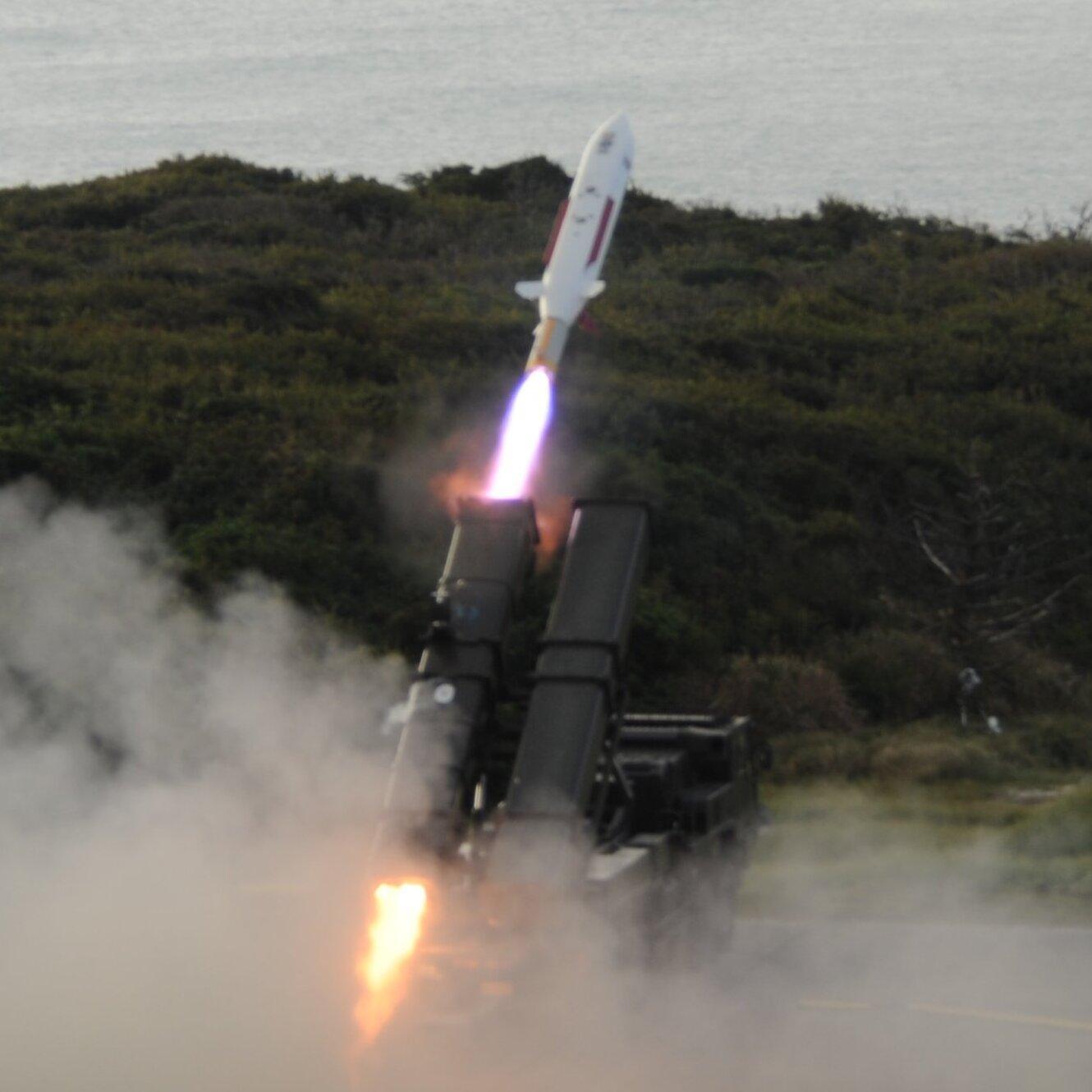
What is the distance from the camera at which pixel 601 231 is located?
958 inches

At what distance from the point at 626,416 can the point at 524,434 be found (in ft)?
54.4

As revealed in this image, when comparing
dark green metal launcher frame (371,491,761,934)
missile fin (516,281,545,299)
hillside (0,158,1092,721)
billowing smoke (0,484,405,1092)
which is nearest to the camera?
billowing smoke (0,484,405,1092)

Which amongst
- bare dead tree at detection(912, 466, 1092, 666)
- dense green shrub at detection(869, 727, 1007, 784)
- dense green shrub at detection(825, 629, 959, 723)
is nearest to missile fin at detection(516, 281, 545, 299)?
dense green shrub at detection(869, 727, 1007, 784)

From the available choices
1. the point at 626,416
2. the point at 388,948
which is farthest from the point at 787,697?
the point at 388,948

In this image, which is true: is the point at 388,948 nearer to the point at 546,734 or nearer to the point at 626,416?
the point at 546,734

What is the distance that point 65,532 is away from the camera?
83.6 ft

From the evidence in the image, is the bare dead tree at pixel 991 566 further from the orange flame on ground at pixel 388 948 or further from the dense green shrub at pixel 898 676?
the orange flame on ground at pixel 388 948

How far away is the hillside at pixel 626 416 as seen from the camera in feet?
104

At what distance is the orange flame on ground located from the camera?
13.2 meters

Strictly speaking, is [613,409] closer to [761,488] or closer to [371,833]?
[761,488]

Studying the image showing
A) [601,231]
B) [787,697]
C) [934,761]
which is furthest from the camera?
[787,697]

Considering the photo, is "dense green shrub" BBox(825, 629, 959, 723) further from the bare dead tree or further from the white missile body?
the white missile body

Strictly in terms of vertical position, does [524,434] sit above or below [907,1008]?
above

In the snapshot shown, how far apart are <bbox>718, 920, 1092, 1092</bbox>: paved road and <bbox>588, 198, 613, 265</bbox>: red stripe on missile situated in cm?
876
